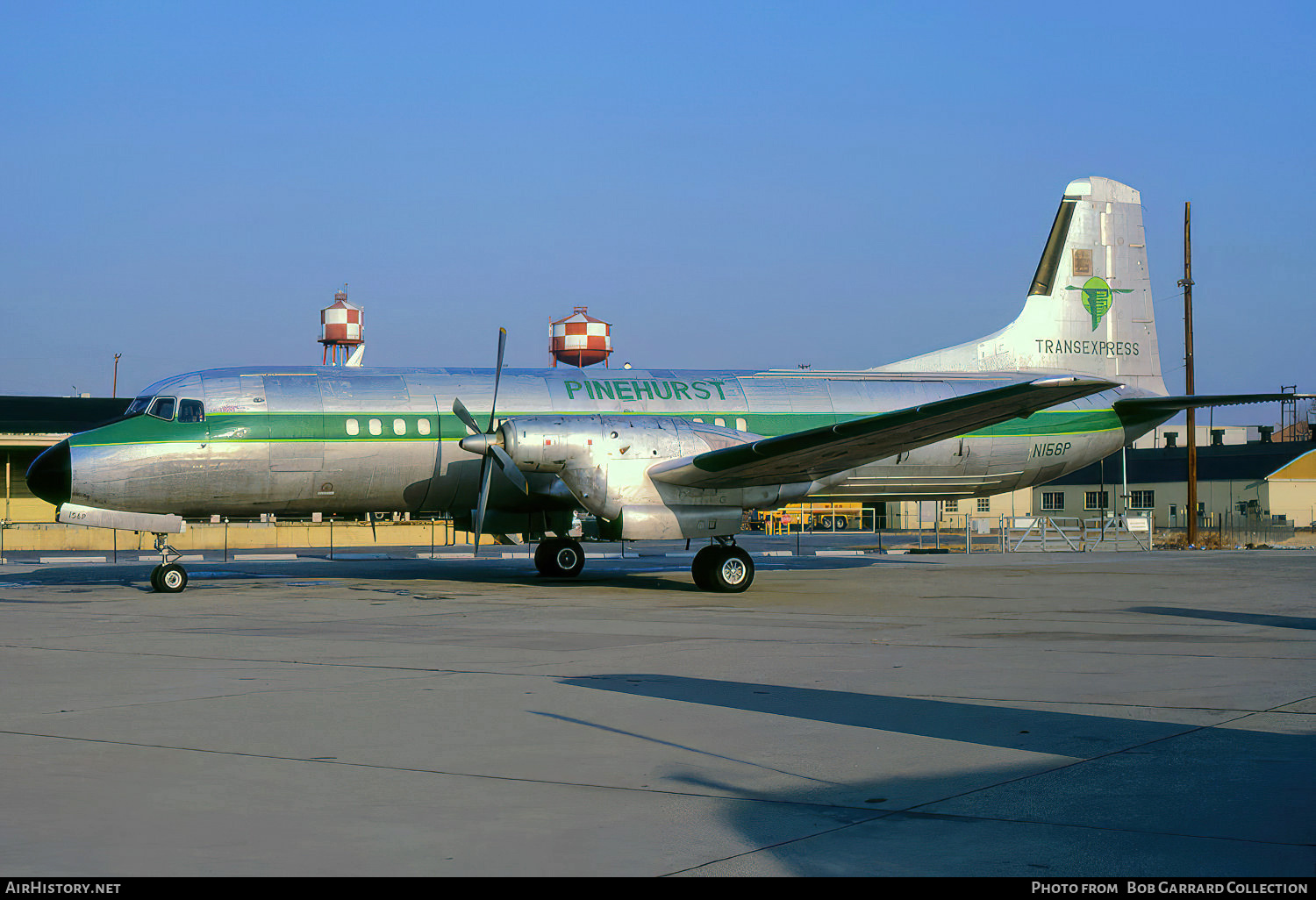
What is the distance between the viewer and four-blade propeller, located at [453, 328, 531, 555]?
1881 cm

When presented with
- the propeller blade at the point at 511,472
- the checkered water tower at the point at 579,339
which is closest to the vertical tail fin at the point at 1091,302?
the propeller blade at the point at 511,472

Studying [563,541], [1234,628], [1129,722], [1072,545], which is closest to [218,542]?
[563,541]

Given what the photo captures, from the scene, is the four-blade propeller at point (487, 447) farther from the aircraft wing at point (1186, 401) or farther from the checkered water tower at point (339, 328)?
the checkered water tower at point (339, 328)

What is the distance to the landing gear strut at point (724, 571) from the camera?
18.7 m

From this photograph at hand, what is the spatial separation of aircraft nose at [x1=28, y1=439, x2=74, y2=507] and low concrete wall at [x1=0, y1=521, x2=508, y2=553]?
20166mm

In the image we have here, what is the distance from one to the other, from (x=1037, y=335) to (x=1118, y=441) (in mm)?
3061

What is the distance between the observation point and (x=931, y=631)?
12617 mm

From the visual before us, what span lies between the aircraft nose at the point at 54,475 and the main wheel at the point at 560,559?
8436 millimetres

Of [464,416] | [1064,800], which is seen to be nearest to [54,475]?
[464,416]

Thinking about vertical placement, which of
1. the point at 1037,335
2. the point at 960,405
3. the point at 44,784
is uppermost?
the point at 1037,335

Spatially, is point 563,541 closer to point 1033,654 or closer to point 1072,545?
point 1033,654

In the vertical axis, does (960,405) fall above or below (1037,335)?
below

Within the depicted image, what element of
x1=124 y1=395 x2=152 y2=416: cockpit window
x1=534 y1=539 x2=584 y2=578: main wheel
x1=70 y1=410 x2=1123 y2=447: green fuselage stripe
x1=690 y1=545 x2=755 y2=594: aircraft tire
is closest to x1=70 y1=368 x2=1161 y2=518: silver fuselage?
x1=70 y1=410 x2=1123 y2=447: green fuselage stripe

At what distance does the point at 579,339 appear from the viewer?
79.2 m
